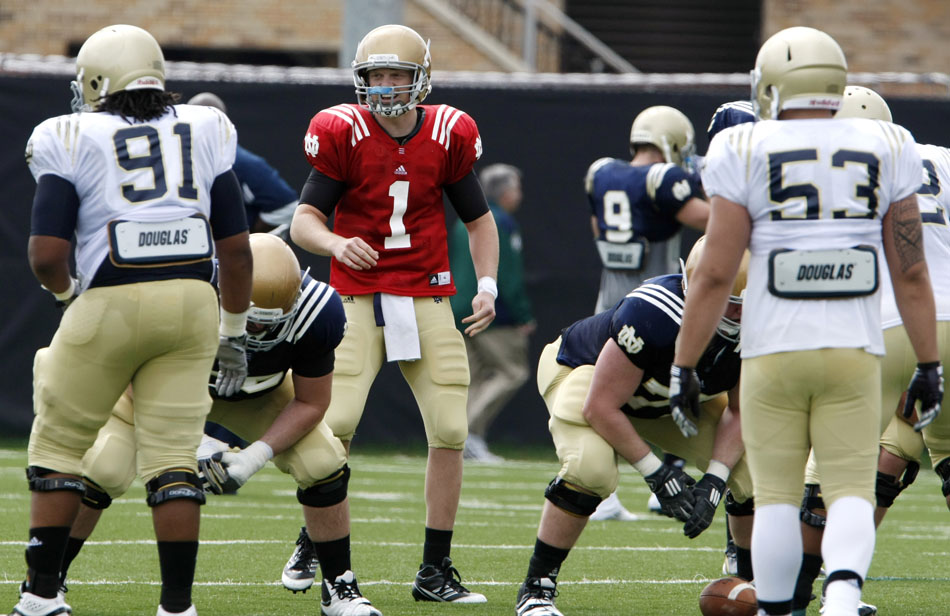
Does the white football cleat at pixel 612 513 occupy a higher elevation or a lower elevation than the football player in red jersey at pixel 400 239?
lower

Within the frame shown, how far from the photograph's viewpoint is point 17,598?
4.13 meters

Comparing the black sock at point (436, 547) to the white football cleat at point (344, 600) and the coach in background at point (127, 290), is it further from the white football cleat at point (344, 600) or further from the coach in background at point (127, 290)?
the coach in background at point (127, 290)

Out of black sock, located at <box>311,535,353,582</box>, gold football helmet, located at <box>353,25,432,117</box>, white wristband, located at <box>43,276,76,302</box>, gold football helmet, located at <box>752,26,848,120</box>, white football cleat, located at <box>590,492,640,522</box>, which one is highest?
gold football helmet, located at <box>752,26,848,120</box>

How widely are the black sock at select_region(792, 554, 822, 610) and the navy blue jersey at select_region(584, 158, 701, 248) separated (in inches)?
106

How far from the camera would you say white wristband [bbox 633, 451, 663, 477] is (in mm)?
4035

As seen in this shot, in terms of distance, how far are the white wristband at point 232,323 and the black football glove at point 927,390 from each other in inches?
69.1

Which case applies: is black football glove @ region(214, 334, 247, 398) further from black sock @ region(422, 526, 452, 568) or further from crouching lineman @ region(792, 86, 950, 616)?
crouching lineman @ region(792, 86, 950, 616)

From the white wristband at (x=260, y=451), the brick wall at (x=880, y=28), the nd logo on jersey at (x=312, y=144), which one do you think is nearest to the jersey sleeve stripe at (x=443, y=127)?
the nd logo on jersey at (x=312, y=144)

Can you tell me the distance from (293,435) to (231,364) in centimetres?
28

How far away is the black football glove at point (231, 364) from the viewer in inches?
155

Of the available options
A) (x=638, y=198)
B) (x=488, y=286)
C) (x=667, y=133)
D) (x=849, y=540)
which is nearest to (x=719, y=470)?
(x=849, y=540)

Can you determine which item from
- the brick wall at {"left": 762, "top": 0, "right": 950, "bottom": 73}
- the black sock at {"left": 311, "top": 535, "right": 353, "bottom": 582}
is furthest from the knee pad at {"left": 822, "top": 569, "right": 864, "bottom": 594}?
the brick wall at {"left": 762, "top": 0, "right": 950, "bottom": 73}

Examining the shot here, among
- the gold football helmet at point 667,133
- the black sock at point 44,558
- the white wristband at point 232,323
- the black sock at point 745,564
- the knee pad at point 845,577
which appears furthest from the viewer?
the gold football helmet at point 667,133

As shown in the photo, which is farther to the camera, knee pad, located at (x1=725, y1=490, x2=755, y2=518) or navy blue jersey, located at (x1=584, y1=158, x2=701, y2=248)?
navy blue jersey, located at (x1=584, y1=158, x2=701, y2=248)
